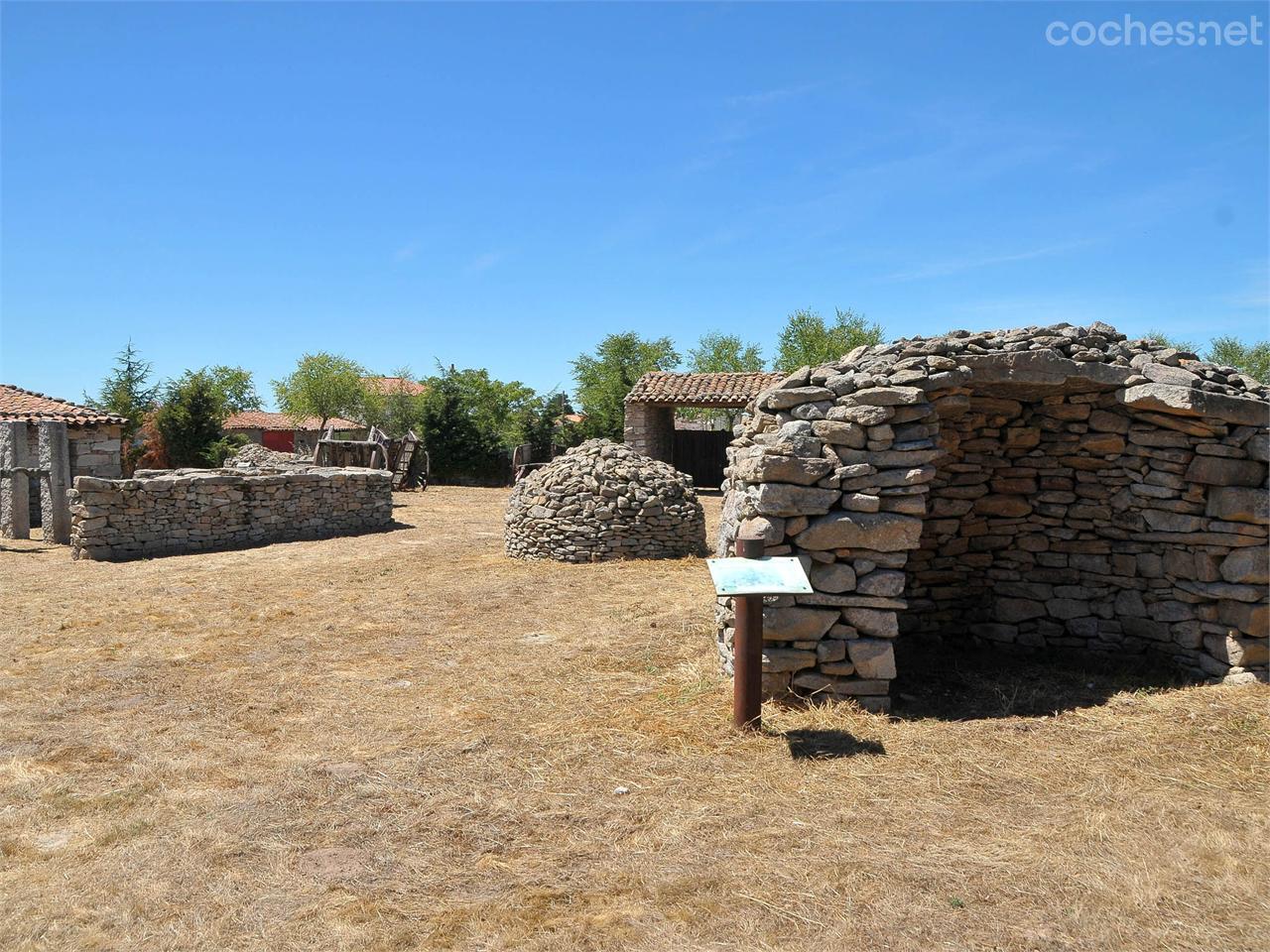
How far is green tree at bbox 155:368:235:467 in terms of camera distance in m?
25.8

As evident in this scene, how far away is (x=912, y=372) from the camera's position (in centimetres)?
597

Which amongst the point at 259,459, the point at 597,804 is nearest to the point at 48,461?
the point at 259,459

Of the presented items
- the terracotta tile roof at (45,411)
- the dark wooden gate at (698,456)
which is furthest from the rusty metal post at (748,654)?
the dark wooden gate at (698,456)

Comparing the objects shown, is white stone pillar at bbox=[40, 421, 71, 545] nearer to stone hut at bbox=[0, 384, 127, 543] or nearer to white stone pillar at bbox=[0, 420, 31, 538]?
stone hut at bbox=[0, 384, 127, 543]

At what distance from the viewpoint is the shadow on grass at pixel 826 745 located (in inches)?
202

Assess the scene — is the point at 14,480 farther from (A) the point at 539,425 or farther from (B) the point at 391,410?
(B) the point at 391,410

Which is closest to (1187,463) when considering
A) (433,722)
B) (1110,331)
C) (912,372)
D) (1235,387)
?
(1235,387)

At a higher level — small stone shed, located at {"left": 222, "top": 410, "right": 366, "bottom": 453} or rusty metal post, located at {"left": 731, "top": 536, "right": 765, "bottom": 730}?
small stone shed, located at {"left": 222, "top": 410, "right": 366, "bottom": 453}

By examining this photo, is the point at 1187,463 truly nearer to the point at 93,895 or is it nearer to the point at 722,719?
the point at 722,719

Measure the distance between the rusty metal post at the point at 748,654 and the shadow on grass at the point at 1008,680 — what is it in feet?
4.10

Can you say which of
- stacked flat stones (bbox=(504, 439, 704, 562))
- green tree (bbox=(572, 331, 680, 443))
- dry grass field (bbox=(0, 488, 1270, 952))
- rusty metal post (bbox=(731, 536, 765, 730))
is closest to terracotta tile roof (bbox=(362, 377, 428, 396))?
green tree (bbox=(572, 331, 680, 443))

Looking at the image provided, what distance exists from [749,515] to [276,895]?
3.77 m

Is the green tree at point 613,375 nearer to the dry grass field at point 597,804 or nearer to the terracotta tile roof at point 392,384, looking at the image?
the terracotta tile roof at point 392,384

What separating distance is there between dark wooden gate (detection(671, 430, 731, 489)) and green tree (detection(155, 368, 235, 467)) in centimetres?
1465
